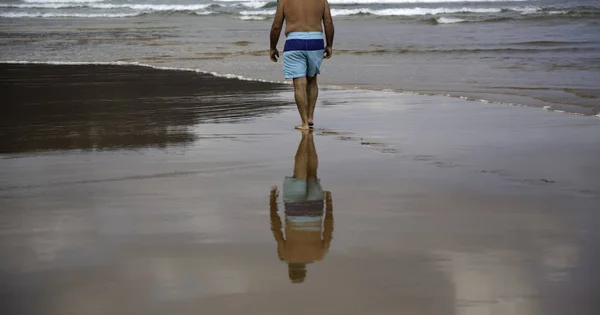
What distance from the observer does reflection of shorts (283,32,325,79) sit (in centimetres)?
882

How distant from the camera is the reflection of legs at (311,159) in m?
6.32

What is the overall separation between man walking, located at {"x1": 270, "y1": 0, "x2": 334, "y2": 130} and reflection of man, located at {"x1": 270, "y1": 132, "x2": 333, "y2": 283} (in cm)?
231

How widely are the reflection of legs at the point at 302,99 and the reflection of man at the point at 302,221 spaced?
2054mm

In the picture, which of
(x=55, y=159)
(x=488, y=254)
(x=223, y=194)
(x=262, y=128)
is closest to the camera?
(x=488, y=254)

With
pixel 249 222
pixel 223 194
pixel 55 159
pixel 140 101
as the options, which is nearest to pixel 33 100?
pixel 140 101

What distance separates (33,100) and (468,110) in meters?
5.61

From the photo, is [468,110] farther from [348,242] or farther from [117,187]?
[348,242]

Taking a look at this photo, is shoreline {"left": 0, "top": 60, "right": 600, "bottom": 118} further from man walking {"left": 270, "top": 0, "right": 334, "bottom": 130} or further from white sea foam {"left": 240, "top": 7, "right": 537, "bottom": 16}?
white sea foam {"left": 240, "top": 7, "right": 537, "bottom": 16}

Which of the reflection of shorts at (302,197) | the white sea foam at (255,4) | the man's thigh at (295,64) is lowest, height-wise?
the white sea foam at (255,4)

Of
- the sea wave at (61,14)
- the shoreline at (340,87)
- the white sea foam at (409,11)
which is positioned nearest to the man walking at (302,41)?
the shoreline at (340,87)

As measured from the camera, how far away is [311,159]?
6.96 metres

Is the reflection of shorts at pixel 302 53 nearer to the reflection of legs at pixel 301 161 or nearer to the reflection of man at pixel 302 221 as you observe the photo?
the reflection of legs at pixel 301 161

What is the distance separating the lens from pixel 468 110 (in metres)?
9.93

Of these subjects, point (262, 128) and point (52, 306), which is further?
point (262, 128)
